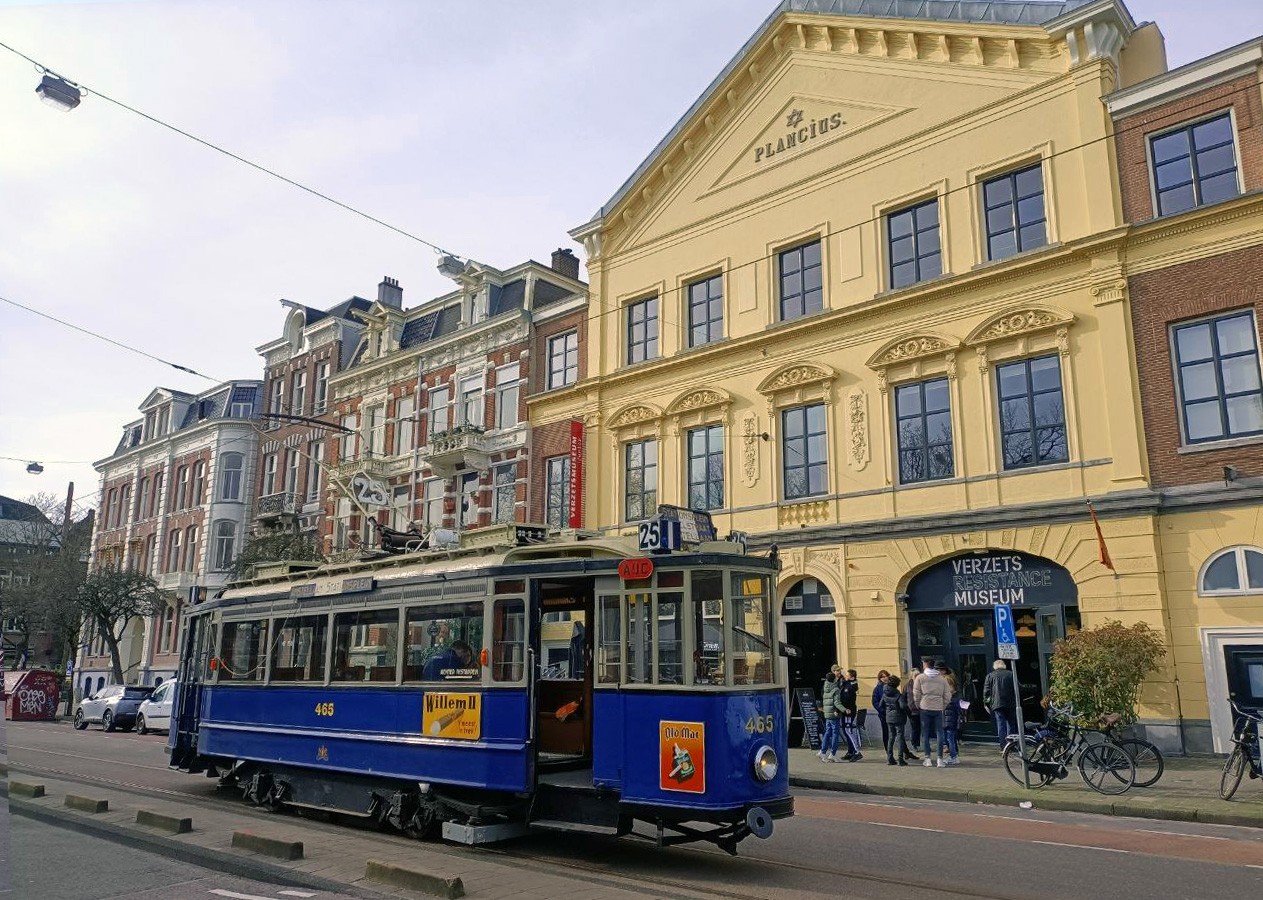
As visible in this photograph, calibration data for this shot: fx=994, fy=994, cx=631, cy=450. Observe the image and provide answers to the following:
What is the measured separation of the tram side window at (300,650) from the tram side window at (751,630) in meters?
5.45

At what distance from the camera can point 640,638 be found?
9.14m

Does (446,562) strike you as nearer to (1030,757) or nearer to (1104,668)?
(1030,757)

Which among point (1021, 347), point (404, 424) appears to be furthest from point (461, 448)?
point (1021, 347)

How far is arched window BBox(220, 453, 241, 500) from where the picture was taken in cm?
4497

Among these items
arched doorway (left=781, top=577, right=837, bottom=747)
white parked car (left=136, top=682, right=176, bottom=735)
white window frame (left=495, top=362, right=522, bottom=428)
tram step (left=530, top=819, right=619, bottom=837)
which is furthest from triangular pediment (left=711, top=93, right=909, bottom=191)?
white parked car (left=136, top=682, right=176, bottom=735)

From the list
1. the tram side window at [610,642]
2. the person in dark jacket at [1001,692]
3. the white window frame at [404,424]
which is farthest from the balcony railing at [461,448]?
the tram side window at [610,642]

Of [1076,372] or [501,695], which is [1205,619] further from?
[501,695]

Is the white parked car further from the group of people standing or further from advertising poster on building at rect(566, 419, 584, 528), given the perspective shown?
the group of people standing

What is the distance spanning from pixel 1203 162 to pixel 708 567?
15030 millimetres

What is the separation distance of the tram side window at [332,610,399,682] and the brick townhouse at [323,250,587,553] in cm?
1658

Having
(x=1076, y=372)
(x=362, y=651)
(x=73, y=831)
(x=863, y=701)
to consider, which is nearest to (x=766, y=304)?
(x=1076, y=372)

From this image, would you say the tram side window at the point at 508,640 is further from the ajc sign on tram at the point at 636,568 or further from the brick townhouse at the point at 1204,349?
the brick townhouse at the point at 1204,349

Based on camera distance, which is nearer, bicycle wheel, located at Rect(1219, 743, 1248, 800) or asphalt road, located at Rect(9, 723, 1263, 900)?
asphalt road, located at Rect(9, 723, 1263, 900)

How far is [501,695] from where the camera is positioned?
9.62m
